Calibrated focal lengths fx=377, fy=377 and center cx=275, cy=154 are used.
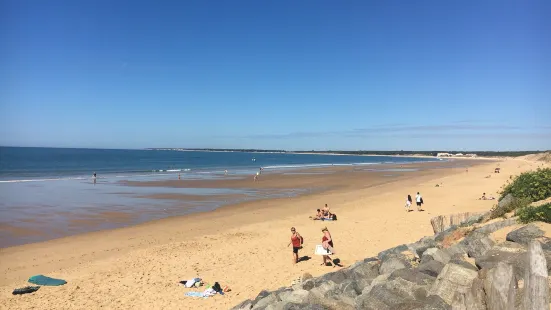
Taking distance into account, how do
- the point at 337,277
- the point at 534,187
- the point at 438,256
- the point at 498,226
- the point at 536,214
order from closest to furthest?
the point at 438,256 < the point at 536,214 < the point at 337,277 < the point at 498,226 < the point at 534,187

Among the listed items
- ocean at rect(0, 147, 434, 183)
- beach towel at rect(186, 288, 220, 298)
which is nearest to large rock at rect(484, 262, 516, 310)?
beach towel at rect(186, 288, 220, 298)

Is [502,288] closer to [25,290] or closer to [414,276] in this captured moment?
[414,276]

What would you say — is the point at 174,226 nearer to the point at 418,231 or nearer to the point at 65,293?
the point at 65,293

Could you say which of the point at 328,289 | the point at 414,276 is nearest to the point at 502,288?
the point at 414,276

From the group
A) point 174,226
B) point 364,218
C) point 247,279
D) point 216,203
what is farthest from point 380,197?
point 247,279

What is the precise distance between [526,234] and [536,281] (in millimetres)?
5872

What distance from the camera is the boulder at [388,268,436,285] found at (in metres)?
6.86

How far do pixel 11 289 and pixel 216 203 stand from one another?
17.5 metres

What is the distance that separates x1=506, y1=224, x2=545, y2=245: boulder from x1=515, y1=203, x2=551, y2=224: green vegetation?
887 millimetres

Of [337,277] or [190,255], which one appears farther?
[190,255]

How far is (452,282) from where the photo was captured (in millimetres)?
6121

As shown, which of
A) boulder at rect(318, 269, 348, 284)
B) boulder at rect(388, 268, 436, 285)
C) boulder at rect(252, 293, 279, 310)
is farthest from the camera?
boulder at rect(318, 269, 348, 284)

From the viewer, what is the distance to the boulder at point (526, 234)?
798cm

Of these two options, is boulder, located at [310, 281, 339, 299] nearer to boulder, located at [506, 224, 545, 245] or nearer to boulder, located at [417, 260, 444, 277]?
boulder, located at [417, 260, 444, 277]
